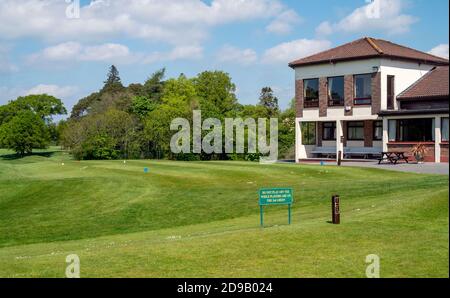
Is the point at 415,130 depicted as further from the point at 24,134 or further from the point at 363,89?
the point at 24,134

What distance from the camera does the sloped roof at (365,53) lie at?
4606 centimetres

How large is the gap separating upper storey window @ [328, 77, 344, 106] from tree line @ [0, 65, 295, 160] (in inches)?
616

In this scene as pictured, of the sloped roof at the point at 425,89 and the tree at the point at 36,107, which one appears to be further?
the tree at the point at 36,107

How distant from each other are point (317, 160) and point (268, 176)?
18.2 meters

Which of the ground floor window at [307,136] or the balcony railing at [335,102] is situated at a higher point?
the balcony railing at [335,102]

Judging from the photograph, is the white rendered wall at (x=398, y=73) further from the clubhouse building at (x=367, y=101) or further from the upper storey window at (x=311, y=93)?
the upper storey window at (x=311, y=93)

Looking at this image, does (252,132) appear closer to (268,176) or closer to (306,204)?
(268,176)

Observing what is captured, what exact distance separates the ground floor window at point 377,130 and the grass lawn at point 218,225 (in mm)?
14068

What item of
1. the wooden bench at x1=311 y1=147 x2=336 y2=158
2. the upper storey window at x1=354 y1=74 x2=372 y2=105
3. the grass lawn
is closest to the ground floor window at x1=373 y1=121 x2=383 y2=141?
the upper storey window at x1=354 y1=74 x2=372 y2=105

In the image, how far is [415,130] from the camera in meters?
44.1

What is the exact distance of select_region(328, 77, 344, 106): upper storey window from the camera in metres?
50.8

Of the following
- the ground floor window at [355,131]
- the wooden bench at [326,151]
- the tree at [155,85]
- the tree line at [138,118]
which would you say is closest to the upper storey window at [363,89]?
the ground floor window at [355,131]

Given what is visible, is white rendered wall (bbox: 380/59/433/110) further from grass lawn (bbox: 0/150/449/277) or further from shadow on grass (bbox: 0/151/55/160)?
shadow on grass (bbox: 0/151/55/160)
